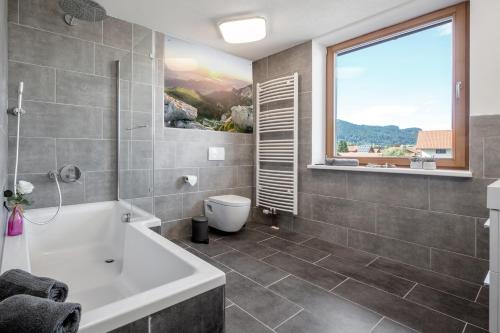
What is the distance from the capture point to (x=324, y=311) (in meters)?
1.58

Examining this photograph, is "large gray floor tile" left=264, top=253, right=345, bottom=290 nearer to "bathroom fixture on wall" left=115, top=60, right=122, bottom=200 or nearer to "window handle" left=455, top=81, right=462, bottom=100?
"bathroom fixture on wall" left=115, top=60, right=122, bottom=200

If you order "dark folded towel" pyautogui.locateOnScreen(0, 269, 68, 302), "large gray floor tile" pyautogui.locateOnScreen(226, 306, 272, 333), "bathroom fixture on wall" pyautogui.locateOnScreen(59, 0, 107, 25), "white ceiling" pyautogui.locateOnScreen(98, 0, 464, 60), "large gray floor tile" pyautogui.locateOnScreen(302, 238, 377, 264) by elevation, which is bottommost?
"large gray floor tile" pyautogui.locateOnScreen(226, 306, 272, 333)

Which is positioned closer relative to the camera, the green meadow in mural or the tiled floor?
the tiled floor

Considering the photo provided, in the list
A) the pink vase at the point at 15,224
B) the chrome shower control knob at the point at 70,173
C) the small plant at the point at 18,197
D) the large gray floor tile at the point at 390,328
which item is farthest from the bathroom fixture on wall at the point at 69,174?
the large gray floor tile at the point at 390,328

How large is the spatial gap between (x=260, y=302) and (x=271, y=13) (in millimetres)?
2261

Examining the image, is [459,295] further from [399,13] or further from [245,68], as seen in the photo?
[245,68]

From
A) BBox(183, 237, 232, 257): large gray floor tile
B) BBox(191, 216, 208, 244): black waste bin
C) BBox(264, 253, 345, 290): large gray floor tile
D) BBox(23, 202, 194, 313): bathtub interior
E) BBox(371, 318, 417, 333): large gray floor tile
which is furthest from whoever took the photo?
BBox(191, 216, 208, 244): black waste bin

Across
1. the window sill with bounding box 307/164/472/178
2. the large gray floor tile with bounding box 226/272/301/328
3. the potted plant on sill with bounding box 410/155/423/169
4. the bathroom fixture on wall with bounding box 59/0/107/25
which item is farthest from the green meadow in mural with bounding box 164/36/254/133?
the potted plant on sill with bounding box 410/155/423/169

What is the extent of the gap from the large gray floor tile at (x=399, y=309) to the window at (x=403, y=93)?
1.13 metres

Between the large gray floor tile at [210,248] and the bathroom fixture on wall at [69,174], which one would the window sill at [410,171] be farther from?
the bathroom fixture on wall at [69,174]

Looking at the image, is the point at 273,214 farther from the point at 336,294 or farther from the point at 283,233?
the point at 336,294

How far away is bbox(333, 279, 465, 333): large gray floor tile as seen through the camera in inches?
57.1

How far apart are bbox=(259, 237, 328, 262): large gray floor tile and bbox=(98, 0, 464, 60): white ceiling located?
82.8 inches

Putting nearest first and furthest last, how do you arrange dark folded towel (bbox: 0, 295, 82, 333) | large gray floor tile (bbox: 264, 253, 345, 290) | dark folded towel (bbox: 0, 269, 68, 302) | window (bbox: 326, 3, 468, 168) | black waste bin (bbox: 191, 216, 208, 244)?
dark folded towel (bbox: 0, 295, 82, 333)
dark folded towel (bbox: 0, 269, 68, 302)
large gray floor tile (bbox: 264, 253, 345, 290)
window (bbox: 326, 3, 468, 168)
black waste bin (bbox: 191, 216, 208, 244)
